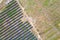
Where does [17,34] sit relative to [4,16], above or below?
below

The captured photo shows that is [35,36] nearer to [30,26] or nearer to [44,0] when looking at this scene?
[30,26]

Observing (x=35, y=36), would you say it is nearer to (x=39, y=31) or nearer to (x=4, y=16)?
(x=39, y=31)

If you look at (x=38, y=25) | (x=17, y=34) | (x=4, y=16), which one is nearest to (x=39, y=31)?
(x=38, y=25)

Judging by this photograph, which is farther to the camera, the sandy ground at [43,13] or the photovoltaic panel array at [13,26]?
the sandy ground at [43,13]

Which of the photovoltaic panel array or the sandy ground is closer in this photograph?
the photovoltaic panel array

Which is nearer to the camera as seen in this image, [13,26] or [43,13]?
[13,26]

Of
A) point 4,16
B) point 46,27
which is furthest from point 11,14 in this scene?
point 46,27
